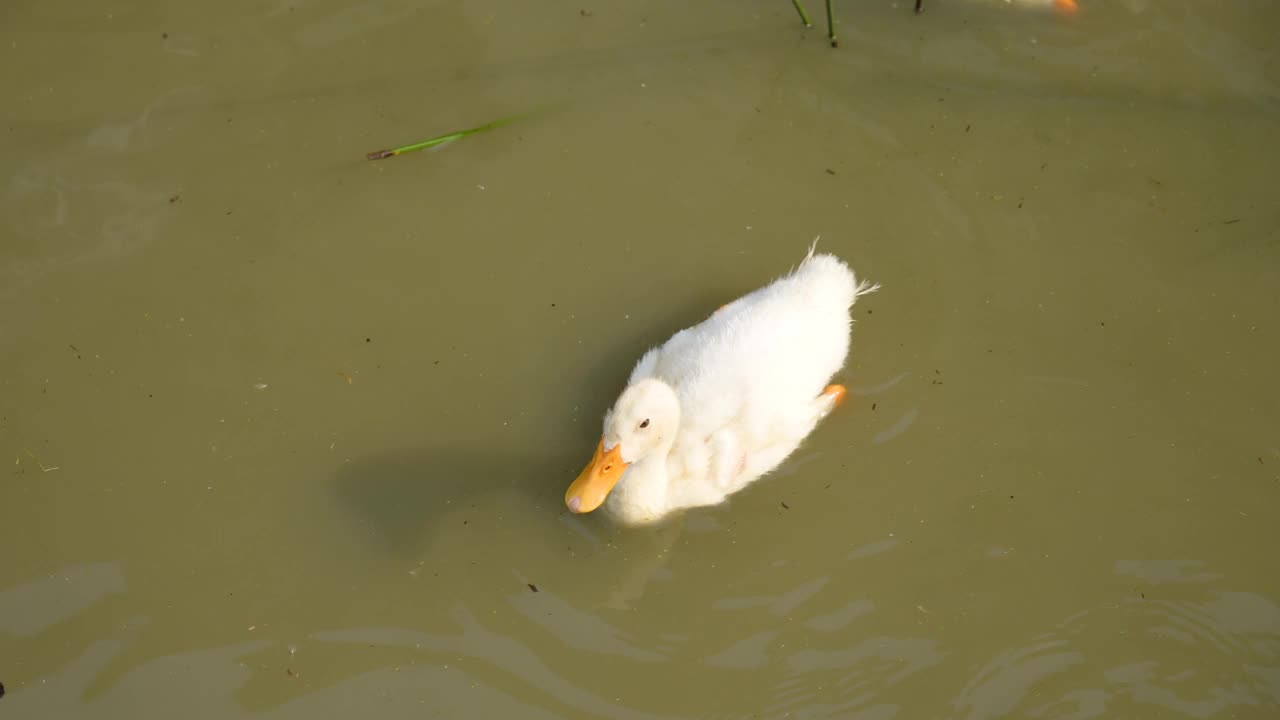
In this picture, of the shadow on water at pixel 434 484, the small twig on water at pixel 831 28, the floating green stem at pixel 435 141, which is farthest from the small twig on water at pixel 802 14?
the shadow on water at pixel 434 484

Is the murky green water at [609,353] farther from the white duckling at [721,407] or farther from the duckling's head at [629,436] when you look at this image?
the duckling's head at [629,436]

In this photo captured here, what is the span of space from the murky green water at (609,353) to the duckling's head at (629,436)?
37 cm

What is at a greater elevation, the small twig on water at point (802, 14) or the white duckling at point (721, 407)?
the small twig on water at point (802, 14)

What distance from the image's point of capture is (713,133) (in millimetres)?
4527

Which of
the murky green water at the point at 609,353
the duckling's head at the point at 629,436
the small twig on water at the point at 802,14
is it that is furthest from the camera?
the small twig on water at the point at 802,14

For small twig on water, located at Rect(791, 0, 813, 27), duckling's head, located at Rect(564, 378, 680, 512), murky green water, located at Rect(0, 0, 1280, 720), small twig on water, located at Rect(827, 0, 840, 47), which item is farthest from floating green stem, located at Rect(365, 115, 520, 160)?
duckling's head, located at Rect(564, 378, 680, 512)

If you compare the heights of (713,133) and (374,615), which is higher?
(713,133)

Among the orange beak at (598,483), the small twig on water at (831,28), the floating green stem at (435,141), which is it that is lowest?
the orange beak at (598,483)

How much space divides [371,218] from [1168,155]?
3436 mm

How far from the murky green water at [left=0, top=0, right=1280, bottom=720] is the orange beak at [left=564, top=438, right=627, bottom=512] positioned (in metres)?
0.35

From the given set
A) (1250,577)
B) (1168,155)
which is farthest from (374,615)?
(1168,155)

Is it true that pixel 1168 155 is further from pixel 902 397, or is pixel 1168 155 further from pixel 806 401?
pixel 806 401

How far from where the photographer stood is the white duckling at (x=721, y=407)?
3.33 m

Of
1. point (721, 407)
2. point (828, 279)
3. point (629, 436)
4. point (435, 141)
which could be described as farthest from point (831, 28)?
point (629, 436)
